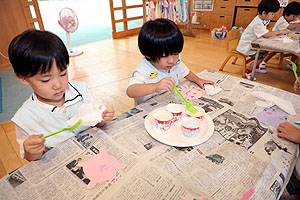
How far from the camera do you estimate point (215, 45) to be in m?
3.88

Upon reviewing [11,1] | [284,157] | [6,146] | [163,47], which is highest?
[11,1]

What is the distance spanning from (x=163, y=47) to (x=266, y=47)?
1458 millimetres

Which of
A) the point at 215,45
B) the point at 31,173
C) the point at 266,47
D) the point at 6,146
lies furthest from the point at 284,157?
the point at 215,45

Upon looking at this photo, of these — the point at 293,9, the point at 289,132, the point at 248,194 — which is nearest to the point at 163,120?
the point at 248,194

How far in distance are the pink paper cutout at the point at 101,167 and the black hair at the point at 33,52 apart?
347 mm

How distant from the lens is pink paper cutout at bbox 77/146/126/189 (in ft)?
1.84

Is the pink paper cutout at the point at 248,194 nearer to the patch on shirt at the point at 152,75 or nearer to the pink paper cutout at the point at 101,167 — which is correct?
the pink paper cutout at the point at 101,167

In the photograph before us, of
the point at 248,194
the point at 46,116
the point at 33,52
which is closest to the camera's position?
the point at 248,194

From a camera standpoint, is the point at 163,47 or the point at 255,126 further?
the point at 163,47

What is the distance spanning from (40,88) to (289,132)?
0.90 m

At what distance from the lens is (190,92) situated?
105 cm

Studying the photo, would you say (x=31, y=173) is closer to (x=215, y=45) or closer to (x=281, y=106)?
(x=281, y=106)

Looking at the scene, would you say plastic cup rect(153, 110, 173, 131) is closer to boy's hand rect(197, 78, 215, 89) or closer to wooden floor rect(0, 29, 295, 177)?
boy's hand rect(197, 78, 215, 89)

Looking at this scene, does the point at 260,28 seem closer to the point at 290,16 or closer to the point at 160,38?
the point at 290,16
